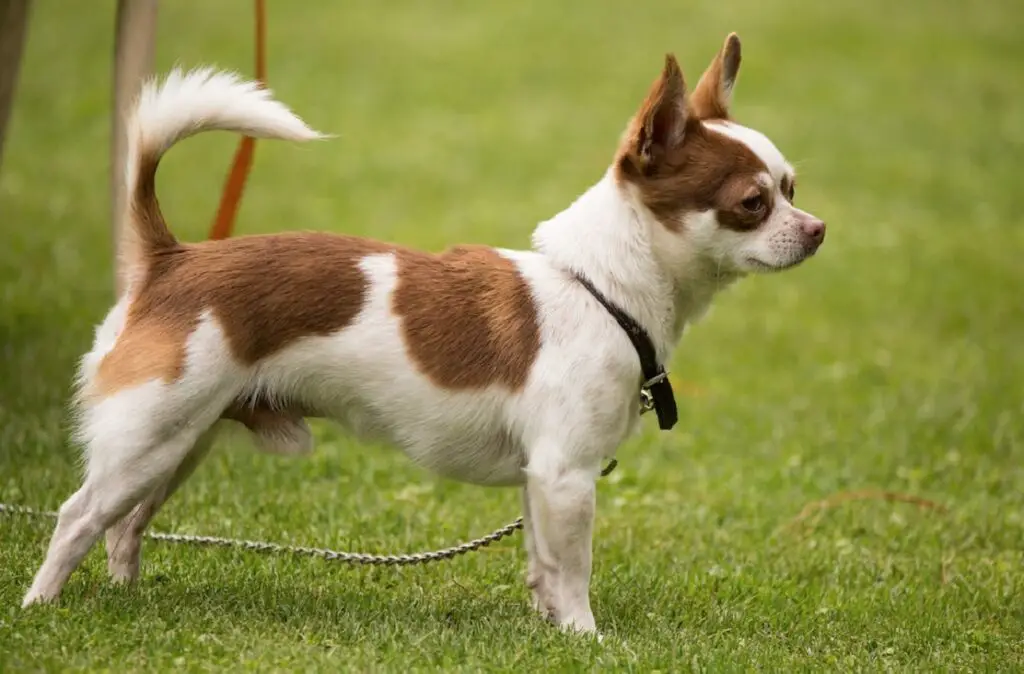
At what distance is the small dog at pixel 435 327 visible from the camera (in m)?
4.34

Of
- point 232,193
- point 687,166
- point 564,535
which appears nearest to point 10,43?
point 232,193

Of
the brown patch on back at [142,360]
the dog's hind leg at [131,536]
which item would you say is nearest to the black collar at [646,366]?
the brown patch on back at [142,360]

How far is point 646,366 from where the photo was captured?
466 centimetres

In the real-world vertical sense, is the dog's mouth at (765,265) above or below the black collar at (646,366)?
above

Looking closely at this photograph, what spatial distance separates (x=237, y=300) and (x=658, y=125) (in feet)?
4.67

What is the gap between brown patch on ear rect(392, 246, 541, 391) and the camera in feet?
14.9

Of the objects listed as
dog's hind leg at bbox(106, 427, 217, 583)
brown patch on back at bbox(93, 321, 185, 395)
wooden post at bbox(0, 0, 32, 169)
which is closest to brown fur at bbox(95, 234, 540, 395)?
brown patch on back at bbox(93, 321, 185, 395)

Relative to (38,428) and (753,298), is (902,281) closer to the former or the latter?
(753,298)

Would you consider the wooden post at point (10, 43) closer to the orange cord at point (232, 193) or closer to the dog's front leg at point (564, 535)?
the orange cord at point (232, 193)

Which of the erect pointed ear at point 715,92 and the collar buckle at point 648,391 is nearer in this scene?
the collar buckle at point 648,391

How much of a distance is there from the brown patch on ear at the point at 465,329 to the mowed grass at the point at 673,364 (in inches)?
32.3

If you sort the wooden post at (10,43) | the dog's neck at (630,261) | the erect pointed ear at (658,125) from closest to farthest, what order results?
1. the erect pointed ear at (658,125)
2. the dog's neck at (630,261)
3. the wooden post at (10,43)

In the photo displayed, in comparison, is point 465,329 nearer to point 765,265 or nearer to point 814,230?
point 765,265

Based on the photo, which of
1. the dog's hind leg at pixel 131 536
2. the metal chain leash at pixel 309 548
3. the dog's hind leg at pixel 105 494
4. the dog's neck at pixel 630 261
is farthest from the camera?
the metal chain leash at pixel 309 548
